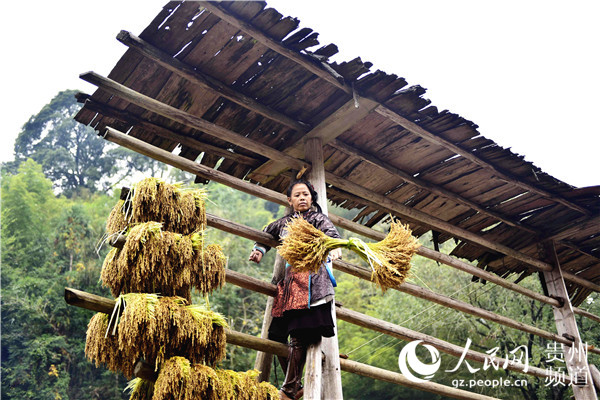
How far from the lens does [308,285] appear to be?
3.27 m

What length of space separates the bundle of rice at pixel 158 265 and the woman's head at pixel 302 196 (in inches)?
39.5

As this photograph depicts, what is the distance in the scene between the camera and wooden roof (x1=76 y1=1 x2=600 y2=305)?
3426 mm

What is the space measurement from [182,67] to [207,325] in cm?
189

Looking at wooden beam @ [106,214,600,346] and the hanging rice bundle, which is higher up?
wooden beam @ [106,214,600,346]

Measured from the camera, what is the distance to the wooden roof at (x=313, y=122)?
135 inches

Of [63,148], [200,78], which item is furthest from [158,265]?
[63,148]

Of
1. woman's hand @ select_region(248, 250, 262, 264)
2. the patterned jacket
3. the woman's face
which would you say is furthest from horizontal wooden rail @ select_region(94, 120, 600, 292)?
the patterned jacket

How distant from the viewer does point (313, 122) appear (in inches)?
171

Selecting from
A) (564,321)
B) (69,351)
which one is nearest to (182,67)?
(564,321)

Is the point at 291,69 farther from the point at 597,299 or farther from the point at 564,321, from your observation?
the point at 597,299

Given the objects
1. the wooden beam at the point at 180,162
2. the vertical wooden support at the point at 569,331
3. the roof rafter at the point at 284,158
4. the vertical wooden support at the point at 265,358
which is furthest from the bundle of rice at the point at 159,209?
the vertical wooden support at the point at 569,331

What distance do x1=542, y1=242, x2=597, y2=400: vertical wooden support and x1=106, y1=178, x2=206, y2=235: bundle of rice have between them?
4.71 m

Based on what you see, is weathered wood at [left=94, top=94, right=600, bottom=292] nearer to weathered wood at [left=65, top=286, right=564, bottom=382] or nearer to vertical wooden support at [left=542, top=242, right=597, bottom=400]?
vertical wooden support at [left=542, top=242, right=597, bottom=400]

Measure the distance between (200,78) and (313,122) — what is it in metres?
1.08
